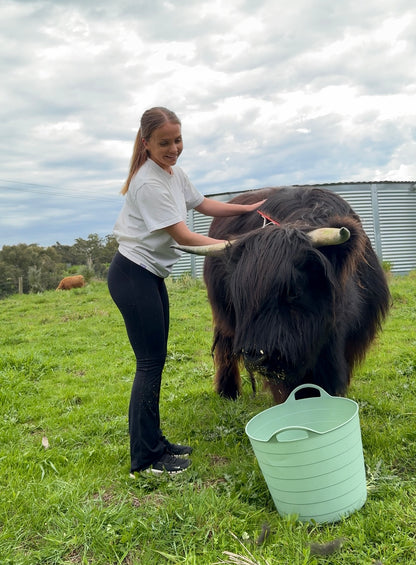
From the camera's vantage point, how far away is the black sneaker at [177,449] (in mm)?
3636

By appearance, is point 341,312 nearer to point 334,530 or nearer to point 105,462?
point 334,530

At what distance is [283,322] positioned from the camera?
280 cm

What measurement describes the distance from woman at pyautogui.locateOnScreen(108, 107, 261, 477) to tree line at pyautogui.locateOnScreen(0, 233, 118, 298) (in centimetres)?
2227

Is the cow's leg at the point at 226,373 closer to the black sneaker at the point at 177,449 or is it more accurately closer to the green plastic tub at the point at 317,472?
the black sneaker at the point at 177,449

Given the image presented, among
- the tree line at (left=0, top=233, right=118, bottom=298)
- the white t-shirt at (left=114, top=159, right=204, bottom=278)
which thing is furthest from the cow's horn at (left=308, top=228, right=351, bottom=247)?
the tree line at (left=0, top=233, right=118, bottom=298)

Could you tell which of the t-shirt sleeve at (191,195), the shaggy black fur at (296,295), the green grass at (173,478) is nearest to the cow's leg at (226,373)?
the green grass at (173,478)

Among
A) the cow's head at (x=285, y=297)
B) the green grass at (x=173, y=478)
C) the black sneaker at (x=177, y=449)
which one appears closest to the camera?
the green grass at (x=173, y=478)

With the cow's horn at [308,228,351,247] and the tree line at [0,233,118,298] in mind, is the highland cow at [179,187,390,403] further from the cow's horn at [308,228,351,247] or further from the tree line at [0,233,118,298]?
the tree line at [0,233,118,298]

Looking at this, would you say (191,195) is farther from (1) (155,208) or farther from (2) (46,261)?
(2) (46,261)

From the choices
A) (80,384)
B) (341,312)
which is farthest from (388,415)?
(80,384)

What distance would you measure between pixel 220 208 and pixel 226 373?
1747 millimetres

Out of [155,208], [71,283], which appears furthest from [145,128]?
[71,283]

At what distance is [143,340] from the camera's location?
3316 mm

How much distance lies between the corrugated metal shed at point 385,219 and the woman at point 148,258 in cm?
1207
